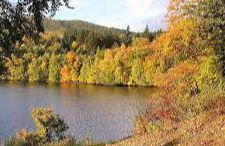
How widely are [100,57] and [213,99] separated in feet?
503

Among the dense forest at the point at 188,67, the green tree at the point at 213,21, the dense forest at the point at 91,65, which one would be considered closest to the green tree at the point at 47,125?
the dense forest at the point at 188,67

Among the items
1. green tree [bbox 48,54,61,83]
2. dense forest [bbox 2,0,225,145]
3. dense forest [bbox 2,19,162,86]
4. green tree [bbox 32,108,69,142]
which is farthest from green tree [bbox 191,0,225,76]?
green tree [bbox 48,54,61,83]

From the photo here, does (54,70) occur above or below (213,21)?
below

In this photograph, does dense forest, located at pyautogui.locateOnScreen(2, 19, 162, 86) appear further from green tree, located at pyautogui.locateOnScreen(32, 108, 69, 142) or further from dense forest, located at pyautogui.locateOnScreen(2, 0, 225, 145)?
dense forest, located at pyautogui.locateOnScreen(2, 0, 225, 145)

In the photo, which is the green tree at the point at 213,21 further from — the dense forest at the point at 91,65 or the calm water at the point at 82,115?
the dense forest at the point at 91,65

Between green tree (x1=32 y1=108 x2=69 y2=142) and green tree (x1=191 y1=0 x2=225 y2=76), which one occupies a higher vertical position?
green tree (x1=191 y1=0 x2=225 y2=76)

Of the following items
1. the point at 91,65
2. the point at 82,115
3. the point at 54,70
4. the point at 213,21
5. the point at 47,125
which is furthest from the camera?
the point at 54,70

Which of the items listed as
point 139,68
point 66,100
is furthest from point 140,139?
point 139,68

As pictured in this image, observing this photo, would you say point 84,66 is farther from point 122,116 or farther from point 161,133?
point 161,133

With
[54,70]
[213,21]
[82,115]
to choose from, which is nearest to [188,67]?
[213,21]

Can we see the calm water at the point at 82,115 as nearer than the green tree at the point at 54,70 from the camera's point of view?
Yes

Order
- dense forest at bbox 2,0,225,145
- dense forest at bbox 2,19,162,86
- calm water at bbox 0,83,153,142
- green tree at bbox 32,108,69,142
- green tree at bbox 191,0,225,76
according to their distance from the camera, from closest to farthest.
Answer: dense forest at bbox 2,0,225,145 → green tree at bbox 191,0,225,76 → green tree at bbox 32,108,69,142 → calm water at bbox 0,83,153,142 → dense forest at bbox 2,19,162,86

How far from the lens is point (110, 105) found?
91250 millimetres

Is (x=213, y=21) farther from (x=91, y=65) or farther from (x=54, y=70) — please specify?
(x=54, y=70)
